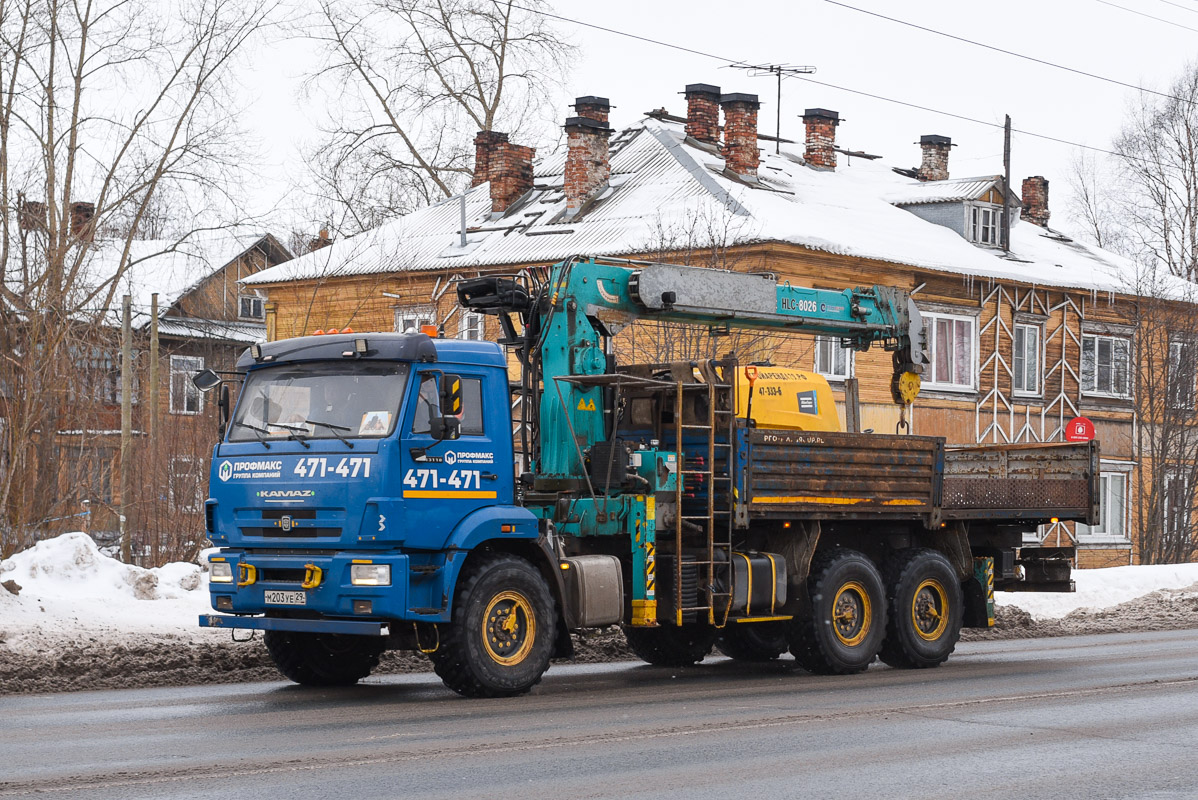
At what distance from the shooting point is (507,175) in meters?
38.0

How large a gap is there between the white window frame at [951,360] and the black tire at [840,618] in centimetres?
1922

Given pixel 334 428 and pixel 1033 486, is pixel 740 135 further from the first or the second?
pixel 334 428

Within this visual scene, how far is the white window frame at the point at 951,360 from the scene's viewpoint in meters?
34.5

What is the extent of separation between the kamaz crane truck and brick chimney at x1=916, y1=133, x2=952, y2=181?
93.2 feet

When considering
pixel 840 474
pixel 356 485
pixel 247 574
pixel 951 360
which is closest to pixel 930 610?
pixel 840 474

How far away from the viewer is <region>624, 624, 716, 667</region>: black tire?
51.8 ft

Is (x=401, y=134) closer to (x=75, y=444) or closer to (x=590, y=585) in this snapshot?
(x=75, y=444)

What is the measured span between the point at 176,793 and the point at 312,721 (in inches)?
114

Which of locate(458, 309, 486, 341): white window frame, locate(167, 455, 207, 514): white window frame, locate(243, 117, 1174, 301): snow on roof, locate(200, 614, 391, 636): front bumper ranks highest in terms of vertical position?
locate(243, 117, 1174, 301): snow on roof

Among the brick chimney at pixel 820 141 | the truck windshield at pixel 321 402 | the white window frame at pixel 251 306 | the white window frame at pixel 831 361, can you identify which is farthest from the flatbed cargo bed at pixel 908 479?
the white window frame at pixel 251 306

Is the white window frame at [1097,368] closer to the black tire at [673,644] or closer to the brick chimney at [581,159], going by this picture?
the brick chimney at [581,159]

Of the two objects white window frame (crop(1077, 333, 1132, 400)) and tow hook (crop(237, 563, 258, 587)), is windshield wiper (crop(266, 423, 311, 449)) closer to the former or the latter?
tow hook (crop(237, 563, 258, 587))

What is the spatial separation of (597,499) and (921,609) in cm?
405

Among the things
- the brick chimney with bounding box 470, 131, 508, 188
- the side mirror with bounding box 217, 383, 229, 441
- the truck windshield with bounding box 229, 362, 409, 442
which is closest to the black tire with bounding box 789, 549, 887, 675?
the truck windshield with bounding box 229, 362, 409, 442
